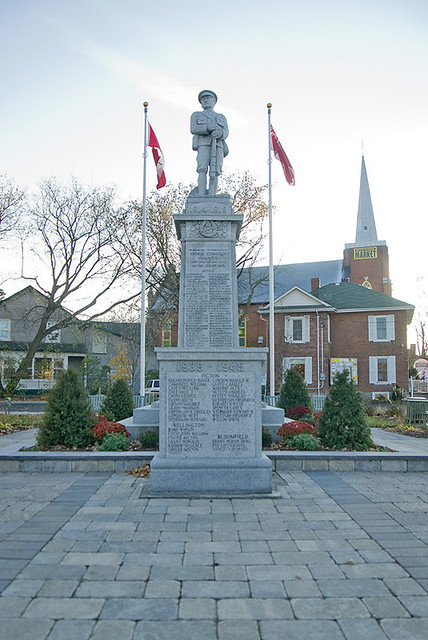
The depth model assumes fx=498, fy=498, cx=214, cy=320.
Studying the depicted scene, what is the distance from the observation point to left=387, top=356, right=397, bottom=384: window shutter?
34156 mm

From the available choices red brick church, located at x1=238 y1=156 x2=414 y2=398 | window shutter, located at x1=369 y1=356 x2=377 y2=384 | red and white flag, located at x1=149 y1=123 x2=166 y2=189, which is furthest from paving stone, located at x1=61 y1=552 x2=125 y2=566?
window shutter, located at x1=369 y1=356 x2=377 y2=384

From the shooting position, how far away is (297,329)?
35938mm

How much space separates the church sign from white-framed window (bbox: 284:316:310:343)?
674 inches

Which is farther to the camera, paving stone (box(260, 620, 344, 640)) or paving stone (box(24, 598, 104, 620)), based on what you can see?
paving stone (box(24, 598, 104, 620))

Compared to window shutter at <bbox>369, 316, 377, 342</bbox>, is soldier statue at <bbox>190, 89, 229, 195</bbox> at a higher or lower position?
higher

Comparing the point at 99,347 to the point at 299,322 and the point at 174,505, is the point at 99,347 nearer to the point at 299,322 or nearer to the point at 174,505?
the point at 299,322

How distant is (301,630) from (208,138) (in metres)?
8.15

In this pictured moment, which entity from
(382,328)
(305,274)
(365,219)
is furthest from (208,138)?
(365,219)

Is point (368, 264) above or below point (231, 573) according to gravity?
above

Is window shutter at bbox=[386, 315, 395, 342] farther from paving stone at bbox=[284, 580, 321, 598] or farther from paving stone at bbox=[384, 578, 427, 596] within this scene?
paving stone at bbox=[284, 580, 321, 598]

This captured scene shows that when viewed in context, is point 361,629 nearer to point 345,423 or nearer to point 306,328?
point 345,423

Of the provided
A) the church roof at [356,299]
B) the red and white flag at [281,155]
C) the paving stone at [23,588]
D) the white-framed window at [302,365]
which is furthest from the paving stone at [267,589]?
the church roof at [356,299]

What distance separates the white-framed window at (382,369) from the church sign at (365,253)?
692 inches

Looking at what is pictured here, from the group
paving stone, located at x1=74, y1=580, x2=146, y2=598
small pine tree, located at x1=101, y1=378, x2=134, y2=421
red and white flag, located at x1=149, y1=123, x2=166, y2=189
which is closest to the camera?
paving stone, located at x1=74, y1=580, x2=146, y2=598
